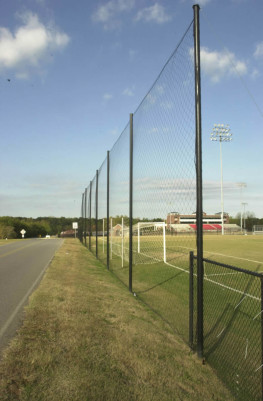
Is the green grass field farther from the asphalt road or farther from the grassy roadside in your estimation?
the asphalt road

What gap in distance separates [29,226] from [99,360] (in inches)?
3786

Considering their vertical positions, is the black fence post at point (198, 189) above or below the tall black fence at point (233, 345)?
above

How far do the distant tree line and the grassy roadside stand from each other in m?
60.4

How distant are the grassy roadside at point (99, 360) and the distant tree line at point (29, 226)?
2380 inches

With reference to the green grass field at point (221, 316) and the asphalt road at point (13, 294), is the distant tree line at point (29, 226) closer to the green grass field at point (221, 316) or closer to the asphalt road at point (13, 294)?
the asphalt road at point (13, 294)

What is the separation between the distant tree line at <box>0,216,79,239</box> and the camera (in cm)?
6494

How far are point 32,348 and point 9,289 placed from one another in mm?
4599

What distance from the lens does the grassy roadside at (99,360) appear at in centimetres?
320

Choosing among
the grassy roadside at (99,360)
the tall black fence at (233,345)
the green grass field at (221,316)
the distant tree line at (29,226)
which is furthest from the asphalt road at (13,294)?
the distant tree line at (29,226)

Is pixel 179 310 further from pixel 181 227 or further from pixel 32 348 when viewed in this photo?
pixel 32 348

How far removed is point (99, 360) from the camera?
3883 millimetres

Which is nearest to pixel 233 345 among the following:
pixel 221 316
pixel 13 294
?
pixel 221 316

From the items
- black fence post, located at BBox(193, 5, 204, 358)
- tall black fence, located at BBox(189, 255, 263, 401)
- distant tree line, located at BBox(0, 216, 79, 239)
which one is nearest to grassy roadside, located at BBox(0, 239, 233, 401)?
tall black fence, located at BBox(189, 255, 263, 401)

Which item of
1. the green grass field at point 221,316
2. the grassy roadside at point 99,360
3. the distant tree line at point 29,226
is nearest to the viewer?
the grassy roadside at point 99,360
